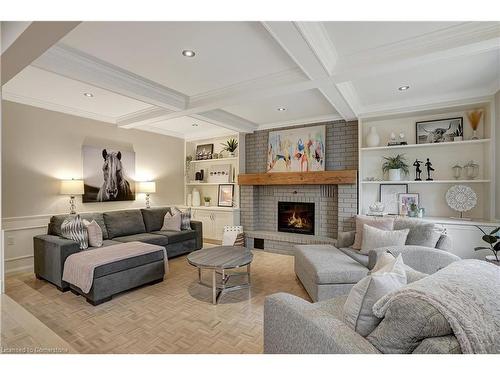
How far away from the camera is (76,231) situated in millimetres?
3064

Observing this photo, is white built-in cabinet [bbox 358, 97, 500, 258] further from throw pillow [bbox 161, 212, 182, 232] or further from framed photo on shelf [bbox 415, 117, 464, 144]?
throw pillow [bbox 161, 212, 182, 232]

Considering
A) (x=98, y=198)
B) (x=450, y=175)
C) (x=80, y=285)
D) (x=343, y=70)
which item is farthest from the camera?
(x=98, y=198)

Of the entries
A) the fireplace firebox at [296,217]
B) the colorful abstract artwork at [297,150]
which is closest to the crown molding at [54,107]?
the colorful abstract artwork at [297,150]

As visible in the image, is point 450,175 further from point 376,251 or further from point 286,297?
point 286,297

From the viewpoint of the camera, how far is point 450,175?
3.51m

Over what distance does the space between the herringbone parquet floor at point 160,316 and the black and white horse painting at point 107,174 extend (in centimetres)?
146

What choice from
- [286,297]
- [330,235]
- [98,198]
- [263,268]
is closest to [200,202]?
[98,198]

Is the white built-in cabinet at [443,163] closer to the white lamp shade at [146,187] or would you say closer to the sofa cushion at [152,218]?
the sofa cushion at [152,218]

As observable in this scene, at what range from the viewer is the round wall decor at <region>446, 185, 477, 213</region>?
325 cm

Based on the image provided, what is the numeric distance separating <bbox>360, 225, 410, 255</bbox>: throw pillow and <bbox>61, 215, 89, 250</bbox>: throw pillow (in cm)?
340

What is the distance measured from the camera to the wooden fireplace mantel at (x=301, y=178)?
12.9ft

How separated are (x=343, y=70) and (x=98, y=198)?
4.11 metres

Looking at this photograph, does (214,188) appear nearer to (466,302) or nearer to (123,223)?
(123,223)

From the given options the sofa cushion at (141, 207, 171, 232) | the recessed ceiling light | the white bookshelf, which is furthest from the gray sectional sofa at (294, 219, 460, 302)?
the sofa cushion at (141, 207, 171, 232)
